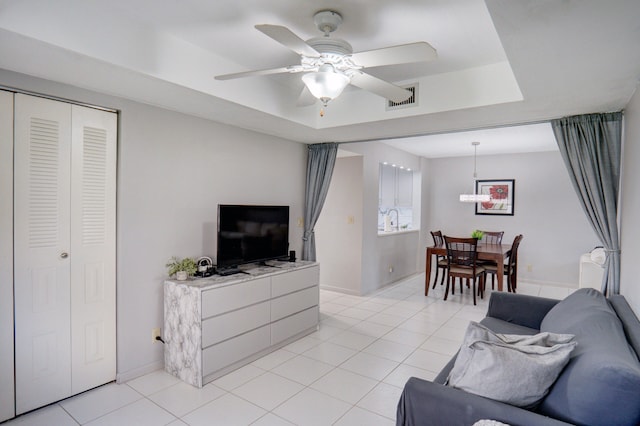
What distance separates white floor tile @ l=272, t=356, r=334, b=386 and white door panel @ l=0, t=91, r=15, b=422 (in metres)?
Result: 1.81

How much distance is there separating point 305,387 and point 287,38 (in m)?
2.44

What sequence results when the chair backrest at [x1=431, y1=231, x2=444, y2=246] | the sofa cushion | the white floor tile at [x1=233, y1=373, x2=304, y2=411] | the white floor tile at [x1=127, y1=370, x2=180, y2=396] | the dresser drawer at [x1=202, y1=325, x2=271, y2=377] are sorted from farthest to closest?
the chair backrest at [x1=431, y1=231, x2=444, y2=246] < the dresser drawer at [x1=202, y1=325, x2=271, y2=377] < the white floor tile at [x1=127, y1=370, x2=180, y2=396] < the white floor tile at [x1=233, y1=373, x2=304, y2=411] < the sofa cushion

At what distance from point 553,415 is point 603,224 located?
2.26 metres

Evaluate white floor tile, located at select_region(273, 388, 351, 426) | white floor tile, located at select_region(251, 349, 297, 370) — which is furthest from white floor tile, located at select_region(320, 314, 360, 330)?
white floor tile, located at select_region(273, 388, 351, 426)

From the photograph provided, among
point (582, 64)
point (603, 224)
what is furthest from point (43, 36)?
point (603, 224)

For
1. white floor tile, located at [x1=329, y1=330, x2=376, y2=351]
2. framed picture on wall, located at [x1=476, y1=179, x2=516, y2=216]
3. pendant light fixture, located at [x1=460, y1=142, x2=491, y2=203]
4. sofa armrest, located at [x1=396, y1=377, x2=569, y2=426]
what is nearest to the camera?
sofa armrest, located at [x1=396, y1=377, x2=569, y2=426]

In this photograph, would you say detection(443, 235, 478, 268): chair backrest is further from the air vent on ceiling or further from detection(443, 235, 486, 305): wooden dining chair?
the air vent on ceiling

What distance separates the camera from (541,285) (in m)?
6.21

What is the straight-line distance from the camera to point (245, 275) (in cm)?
325

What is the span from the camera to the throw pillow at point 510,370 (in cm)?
142

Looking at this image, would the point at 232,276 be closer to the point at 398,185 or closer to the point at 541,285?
the point at 398,185

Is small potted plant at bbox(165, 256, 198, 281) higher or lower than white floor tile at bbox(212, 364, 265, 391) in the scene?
higher

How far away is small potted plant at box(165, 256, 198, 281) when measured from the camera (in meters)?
3.00

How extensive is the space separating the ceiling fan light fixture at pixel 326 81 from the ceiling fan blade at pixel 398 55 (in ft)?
0.45
